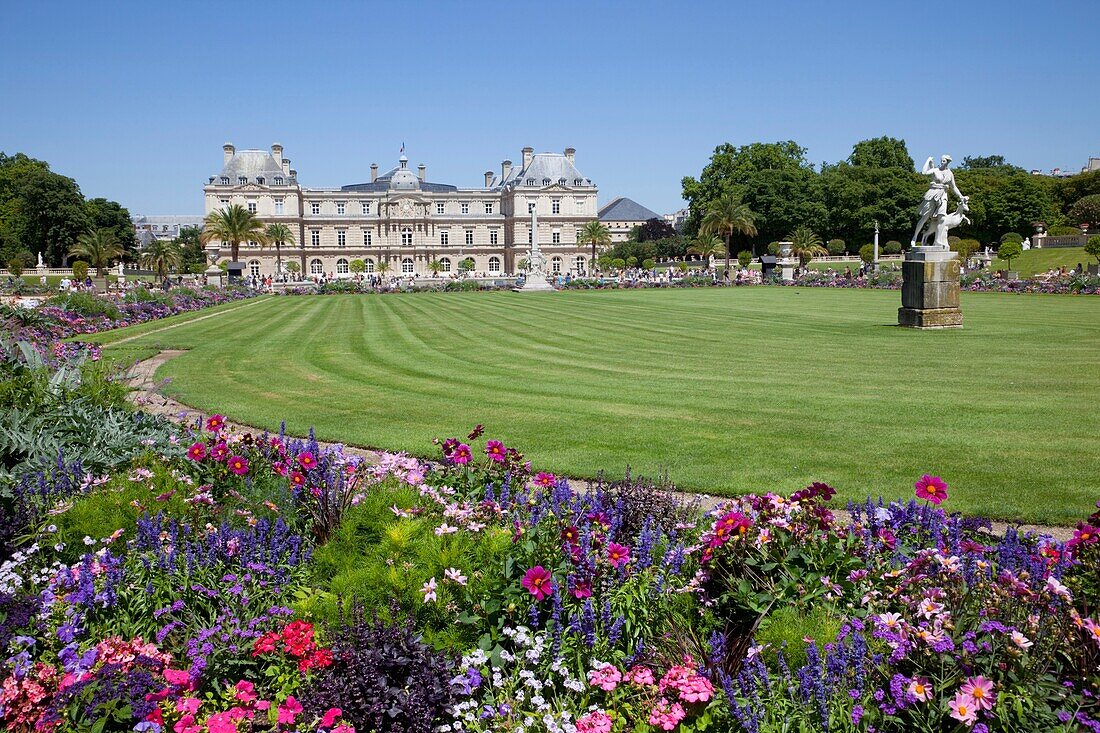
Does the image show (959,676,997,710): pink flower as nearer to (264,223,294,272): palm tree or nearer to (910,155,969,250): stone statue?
(910,155,969,250): stone statue

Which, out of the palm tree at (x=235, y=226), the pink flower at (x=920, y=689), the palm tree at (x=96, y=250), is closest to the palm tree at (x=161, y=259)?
the palm tree at (x=96, y=250)

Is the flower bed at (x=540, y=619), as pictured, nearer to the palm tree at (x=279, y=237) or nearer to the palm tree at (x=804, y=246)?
the palm tree at (x=804, y=246)

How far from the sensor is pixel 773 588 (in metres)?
3.72

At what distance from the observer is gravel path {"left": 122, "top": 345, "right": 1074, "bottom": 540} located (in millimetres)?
5840

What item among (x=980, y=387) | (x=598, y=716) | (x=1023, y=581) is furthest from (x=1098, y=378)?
(x=598, y=716)

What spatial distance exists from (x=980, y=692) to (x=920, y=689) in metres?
0.20

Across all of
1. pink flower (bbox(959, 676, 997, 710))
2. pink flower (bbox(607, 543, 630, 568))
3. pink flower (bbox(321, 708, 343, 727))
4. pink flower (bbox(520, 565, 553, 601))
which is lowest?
pink flower (bbox(321, 708, 343, 727))

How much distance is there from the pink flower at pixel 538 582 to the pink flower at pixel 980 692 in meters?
1.75

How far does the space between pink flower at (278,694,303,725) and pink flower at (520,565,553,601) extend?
3.62 feet

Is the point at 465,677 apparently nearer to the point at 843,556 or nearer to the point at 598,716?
the point at 598,716

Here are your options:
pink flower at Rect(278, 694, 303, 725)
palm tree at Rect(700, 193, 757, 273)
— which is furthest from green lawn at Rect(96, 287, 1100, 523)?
palm tree at Rect(700, 193, 757, 273)

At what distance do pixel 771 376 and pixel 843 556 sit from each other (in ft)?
29.6

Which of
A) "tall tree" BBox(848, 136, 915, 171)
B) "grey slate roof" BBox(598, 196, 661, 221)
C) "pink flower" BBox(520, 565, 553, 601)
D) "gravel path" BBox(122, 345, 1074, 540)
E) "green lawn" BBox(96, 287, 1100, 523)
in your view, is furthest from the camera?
"grey slate roof" BBox(598, 196, 661, 221)

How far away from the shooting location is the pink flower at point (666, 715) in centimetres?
315
